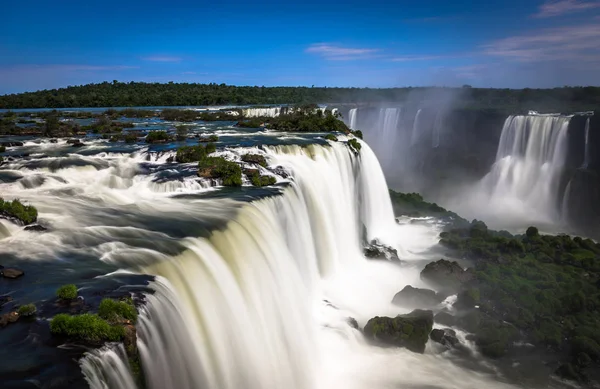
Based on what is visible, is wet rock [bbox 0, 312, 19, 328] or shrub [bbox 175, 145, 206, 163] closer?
wet rock [bbox 0, 312, 19, 328]

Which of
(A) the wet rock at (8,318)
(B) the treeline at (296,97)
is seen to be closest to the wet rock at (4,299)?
(A) the wet rock at (8,318)

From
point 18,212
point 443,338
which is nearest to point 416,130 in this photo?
point 443,338

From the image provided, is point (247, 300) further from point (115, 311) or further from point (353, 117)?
point (353, 117)

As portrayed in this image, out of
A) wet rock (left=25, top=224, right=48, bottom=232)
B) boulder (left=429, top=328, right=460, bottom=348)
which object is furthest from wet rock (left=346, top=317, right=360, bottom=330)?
wet rock (left=25, top=224, right=48, bottom=232)

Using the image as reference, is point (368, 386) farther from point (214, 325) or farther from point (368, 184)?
point (368, 184)

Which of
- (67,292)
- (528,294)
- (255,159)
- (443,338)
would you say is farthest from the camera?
(255,159)

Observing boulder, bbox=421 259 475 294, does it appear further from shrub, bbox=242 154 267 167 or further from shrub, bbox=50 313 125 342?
shrub, bbox=50 313 125 342

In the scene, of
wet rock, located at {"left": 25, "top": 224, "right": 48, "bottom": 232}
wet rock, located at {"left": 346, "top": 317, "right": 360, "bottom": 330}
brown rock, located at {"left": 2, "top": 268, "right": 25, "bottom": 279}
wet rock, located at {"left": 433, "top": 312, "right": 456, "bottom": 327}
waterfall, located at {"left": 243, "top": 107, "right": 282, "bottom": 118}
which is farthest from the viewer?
waterfall, located at {"left": 243, "top": 107, "right": 282, "bottom": 118}
